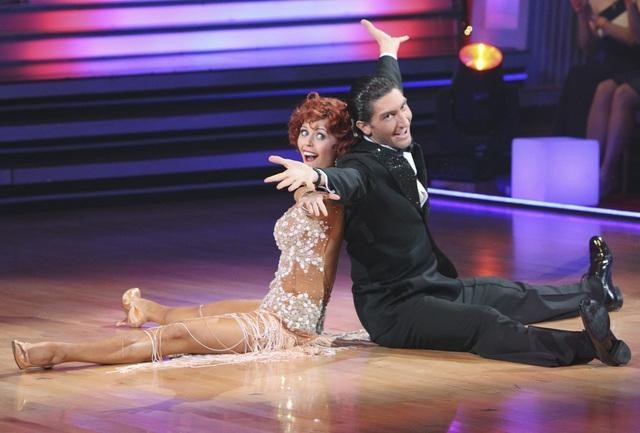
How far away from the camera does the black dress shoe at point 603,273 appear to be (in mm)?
5348

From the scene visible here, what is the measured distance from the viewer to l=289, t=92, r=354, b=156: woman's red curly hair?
482 centimetres

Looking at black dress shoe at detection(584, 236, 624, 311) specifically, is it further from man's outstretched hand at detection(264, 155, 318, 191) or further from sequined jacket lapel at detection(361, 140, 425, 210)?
man's outstretched hand at detection(264, 155, 318, 191)

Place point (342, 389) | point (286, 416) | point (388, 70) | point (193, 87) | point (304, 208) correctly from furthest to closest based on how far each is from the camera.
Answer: point (193, 87) < point (388, 70) < point (304, 208) < point (342, 389) < point (286, 416)

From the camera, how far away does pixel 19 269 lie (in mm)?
6875

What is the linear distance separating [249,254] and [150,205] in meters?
2.29

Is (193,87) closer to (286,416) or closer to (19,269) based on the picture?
(19,269)

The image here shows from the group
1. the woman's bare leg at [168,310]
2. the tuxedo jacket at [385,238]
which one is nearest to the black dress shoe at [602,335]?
the tuxedo jacket at [385,238]

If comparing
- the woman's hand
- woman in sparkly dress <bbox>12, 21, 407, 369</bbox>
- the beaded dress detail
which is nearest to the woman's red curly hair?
woman in sparkly dress <bbox>12, 21, 407, 369</bbox>

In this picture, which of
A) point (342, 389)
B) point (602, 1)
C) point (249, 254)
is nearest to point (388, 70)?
point (342, 389)

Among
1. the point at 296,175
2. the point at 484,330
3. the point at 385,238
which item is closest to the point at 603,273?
the point at 484,330

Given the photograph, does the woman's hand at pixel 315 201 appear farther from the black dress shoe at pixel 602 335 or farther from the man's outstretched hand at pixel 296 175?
the black dress shoe at pixel 602 335

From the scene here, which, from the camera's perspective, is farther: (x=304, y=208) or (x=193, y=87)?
(x=193, y=87)

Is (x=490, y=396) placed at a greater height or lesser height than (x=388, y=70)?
lesser

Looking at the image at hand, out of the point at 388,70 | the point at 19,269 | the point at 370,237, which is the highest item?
the point at 388,70
